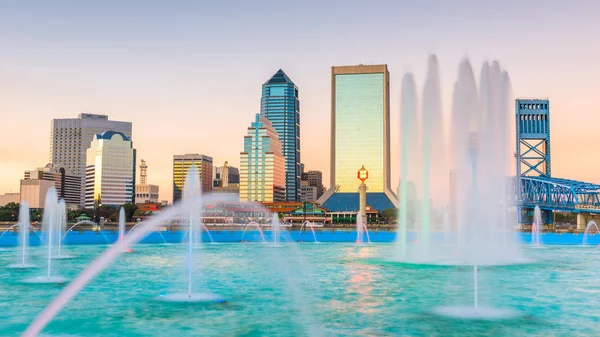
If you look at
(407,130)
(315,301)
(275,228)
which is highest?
(407,130)

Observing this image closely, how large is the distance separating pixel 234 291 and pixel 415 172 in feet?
67.8

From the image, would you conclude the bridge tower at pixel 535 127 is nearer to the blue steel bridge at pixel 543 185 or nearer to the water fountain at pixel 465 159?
the blue steel bridge at pixel 543 185

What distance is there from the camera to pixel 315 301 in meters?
23.0

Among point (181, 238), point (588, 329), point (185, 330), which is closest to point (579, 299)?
point (588, 329)

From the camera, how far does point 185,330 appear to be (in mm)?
17219

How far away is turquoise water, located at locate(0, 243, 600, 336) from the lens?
57.9 ft

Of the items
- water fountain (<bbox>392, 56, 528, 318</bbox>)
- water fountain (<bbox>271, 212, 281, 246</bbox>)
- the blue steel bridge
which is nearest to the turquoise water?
water fountain (<bbox>392, 56, 528, 318</bbox>)

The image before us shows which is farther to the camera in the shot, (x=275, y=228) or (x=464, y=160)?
(x=275, y=228)

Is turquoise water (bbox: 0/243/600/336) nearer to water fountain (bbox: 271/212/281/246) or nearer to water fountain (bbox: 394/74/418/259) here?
water fountain (bbox: 394/74/418/259)

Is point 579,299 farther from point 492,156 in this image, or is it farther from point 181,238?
point 181,238

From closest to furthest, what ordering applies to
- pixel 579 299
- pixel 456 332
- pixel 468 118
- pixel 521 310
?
pixel 456 332 → pixel 521 310 → pixel 579 299 → pixel 468 118

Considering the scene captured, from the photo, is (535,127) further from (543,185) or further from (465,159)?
(465,159)

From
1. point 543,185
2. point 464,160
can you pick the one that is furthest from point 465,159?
point 543,185

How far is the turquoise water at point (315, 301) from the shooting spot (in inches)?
695
